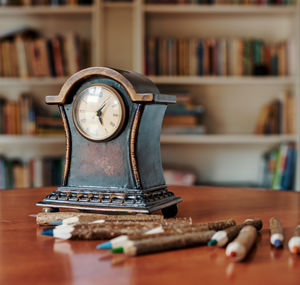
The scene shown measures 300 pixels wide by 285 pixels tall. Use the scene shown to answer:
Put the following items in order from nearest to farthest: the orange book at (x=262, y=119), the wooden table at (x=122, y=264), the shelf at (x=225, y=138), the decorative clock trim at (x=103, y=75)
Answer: the wooden table at (x=122, y=264) < the decorative clock trim at (x=103, y=75) < the shelf at (x=225, y=138) < the orange book at (x=262, y=119)

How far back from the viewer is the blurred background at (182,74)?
3020 mm

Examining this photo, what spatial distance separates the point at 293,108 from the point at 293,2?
670mm

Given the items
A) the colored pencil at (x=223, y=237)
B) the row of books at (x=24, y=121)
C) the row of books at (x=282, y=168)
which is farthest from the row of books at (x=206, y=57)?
the colored pencil at (x=223, y=237)

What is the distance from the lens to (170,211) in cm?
105

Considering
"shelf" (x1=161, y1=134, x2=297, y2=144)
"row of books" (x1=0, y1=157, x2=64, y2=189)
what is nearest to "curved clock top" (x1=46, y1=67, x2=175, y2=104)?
"shelf" (x1=161, y1=134, x2=297, y2=144)

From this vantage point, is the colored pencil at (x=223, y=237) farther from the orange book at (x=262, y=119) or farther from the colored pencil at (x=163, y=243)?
the orange book at (x=262, y=119)

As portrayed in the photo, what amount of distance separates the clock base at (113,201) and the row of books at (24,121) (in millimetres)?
2061

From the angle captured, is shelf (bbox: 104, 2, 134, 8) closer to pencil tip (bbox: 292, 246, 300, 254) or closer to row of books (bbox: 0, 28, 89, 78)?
row of books (bbox: 0, 28, 89, 78)

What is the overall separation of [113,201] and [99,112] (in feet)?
0.62

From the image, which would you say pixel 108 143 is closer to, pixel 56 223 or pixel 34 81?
pixel 56 223

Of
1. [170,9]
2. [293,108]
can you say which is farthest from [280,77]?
[170,9]

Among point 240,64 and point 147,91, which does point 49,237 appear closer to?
point 147,91

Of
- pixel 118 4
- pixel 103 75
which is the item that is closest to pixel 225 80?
pixel 118 4

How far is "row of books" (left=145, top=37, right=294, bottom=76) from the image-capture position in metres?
3.03
